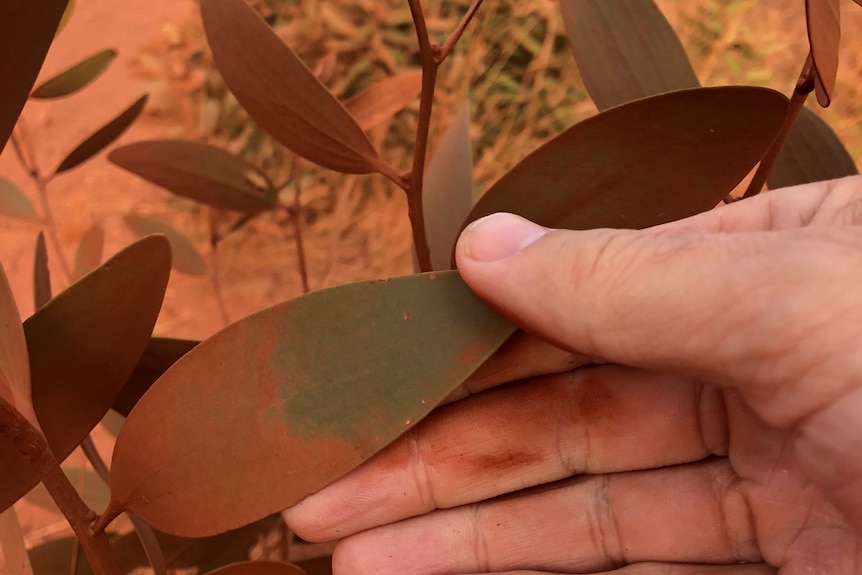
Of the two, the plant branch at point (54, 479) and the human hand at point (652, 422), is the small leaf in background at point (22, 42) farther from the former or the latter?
the human hand at point (652, 422)

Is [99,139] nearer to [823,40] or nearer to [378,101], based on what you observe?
[378,101]

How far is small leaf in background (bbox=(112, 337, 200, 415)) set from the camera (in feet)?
1.55

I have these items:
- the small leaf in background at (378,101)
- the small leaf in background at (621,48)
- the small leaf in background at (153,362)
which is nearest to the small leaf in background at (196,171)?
the small leaf in background at (378,101)

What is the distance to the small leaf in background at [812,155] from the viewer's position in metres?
0.60

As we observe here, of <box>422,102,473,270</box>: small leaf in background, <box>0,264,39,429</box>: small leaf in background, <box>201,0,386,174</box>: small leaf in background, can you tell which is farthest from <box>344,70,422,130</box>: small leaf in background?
<box>0,264,39,429</box>: small leaf in background

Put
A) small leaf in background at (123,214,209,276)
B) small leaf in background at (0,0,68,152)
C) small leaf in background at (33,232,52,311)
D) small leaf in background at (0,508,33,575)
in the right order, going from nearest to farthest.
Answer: small leaf in background at (0,0,68,152) → small leaf in background at (0,508,33,575) → small leaf in background at (33,232,52,311) → small leaf in background at (123,214,209,276)

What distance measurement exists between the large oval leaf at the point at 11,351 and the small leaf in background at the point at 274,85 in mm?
200

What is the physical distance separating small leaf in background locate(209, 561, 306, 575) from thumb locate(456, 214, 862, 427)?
0.19 m

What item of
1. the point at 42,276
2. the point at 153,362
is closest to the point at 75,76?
the point at 42,276

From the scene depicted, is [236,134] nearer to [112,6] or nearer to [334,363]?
[112,6]

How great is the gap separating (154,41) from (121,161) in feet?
2.60

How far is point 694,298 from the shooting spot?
38 cm

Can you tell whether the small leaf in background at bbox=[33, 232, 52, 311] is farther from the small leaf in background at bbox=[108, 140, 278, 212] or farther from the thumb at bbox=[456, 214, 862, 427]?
the thumb at bbox=[456, 214, 862, 427]

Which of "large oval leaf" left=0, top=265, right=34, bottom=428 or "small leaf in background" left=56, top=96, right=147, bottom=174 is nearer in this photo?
"large oval leaf" left=0, top=265, right=34, bottom=428
